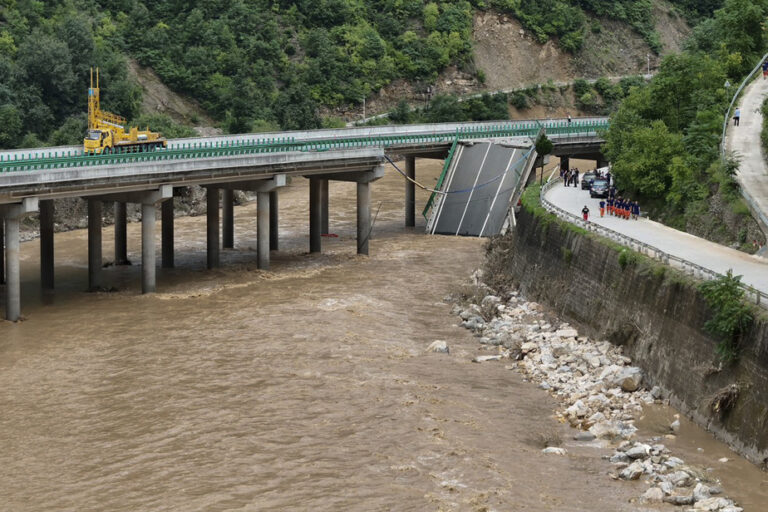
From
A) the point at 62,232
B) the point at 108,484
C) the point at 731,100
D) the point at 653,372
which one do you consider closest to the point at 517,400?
the point at 653,372

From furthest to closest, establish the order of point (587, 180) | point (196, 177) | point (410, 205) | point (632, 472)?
1. point (410, 205)
2. point (587, 180)
3. point (196, 177)
4. point (632, 472)

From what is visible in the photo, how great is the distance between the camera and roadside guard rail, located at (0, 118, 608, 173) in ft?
183

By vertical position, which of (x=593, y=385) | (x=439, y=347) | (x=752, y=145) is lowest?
(x=439, y=347)

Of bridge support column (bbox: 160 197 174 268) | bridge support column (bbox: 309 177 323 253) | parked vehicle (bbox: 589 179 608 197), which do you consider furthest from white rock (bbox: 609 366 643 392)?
bridge support column (bbox: 160 197 174 268)

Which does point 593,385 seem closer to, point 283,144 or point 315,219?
point 315,219

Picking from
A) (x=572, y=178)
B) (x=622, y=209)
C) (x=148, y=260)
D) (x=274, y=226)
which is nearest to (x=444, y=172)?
(x=572, y=178)

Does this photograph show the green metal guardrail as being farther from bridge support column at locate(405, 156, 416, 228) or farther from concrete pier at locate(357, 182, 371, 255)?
concrete pier at locate(357, 182, 371, 255)

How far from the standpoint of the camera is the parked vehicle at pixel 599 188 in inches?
2443

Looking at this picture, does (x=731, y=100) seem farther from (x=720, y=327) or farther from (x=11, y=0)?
(x=11, y=0)

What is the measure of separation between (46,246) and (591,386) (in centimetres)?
3185

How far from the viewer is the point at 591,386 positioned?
1532 inches

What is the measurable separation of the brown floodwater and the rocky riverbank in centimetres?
67

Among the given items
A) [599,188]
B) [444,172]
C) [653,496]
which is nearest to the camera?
[653,496]

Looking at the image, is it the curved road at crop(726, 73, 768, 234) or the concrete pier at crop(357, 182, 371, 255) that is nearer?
the curved road at crop(726, 73, 768, 234)
